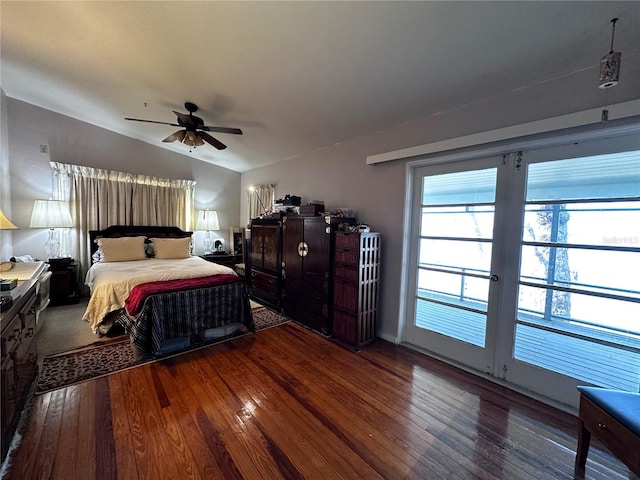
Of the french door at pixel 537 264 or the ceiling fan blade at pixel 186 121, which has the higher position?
the ceiling fan blade at pixel 186 121

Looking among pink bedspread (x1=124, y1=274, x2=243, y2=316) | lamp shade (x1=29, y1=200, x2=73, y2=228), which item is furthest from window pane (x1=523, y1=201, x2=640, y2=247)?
lamp shade (x1=29, y1=200, x2=73, y2=228)

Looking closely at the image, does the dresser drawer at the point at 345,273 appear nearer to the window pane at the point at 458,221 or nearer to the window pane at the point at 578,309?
the window pane at the point at 458,221

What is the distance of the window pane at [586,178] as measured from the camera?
5.91 feet

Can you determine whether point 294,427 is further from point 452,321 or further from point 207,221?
point 207,221

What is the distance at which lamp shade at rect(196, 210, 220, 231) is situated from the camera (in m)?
5.36

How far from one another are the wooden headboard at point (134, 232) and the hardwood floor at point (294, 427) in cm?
313

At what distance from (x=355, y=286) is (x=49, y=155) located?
16.9ft

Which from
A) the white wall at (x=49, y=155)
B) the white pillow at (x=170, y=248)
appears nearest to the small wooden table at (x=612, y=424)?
the white pillow at (x=170, y=248)

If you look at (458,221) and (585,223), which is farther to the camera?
(458,221)

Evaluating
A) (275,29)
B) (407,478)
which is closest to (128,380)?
(407,478)

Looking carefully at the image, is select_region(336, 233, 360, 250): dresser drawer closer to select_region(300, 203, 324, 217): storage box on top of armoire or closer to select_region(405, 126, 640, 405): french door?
select_region(300, 203, 324, 217): storage box on top of armoire

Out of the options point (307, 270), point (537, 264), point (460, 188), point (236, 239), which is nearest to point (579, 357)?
point (537, 264)

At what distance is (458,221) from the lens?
2.65 metres

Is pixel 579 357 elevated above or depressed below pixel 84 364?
above
